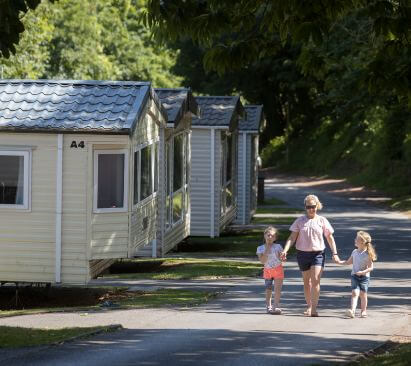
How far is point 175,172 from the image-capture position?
23.5 meters

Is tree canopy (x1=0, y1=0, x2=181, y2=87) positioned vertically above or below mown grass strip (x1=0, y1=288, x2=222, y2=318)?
above

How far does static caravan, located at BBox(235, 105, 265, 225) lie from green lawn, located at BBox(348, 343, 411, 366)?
811 inches

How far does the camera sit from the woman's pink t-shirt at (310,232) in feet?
48.6

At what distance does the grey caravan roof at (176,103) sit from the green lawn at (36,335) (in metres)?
8.55

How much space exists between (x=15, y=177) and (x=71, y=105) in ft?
4.87

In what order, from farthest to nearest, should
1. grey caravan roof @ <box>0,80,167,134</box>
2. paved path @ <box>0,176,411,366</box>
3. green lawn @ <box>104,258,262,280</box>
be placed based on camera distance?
1. green lawn @ <box>104,258,262,280</box>
2. grey caravan roof @ <box>0,80,167,134</box>
3. paved path @ <box>0,176,411,366</box>

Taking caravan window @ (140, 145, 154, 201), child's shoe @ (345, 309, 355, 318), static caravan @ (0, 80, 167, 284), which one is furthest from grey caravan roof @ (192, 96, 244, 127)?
child's shoe @ (345, 309, 355, 318)

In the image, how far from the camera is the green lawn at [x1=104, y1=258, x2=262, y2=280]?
2038cm

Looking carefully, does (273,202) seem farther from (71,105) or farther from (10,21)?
(10,21)

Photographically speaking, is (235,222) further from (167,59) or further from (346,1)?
(167,59)

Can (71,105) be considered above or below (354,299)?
above

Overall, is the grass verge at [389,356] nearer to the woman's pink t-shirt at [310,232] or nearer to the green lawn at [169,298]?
the woman's pink t-shirt at [310,232]

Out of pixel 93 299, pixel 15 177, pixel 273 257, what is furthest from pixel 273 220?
pixel 273 257

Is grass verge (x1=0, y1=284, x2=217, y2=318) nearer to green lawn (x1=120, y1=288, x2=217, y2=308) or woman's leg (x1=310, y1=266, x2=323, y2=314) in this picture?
green lawn (x1=120, y1=288, x2=217, y2=308)
